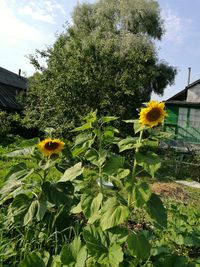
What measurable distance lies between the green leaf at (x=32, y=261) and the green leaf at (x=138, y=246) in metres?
0.66

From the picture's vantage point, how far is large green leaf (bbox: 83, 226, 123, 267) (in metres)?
2.20

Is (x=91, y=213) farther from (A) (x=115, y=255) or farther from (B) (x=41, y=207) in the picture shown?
(B) (x=41, y=207)

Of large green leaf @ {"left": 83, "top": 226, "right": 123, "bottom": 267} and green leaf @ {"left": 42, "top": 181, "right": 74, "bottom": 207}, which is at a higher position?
green leaf @ {"left": 42, "top": 181, "right": 74, "bottom": 207}

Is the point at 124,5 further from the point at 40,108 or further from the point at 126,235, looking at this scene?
the point at 126,235

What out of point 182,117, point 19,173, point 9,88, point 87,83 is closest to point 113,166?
point 19,173

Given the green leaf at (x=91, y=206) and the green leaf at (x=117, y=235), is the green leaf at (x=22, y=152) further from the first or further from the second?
the green leaf at (x=117, y=235)

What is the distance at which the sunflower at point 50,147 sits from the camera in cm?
286

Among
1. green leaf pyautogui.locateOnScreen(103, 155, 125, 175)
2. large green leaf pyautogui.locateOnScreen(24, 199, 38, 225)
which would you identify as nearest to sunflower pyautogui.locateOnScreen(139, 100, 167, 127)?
green leaf pyautogui.locateOnScreen(103, 155, 125, 175)

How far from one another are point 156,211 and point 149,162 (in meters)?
0.34

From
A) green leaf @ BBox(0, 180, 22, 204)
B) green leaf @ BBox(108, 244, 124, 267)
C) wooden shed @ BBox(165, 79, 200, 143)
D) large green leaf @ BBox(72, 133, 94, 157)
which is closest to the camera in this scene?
green leaf @ BBox(108, 244, 124, 267)

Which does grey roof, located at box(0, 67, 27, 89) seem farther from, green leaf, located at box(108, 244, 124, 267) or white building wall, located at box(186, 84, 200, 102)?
green leaf, located at box(108, 244, 124, 267)

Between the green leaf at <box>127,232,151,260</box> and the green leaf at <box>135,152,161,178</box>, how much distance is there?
1.46ft

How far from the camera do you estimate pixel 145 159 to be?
2.26m

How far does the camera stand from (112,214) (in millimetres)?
2268
